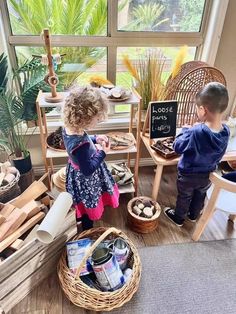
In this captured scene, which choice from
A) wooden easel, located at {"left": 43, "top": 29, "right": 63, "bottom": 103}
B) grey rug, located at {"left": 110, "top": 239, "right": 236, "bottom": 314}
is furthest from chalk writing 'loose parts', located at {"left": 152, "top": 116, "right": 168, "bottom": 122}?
grey rug, located at {"left": 110, "top": 239, "right": 236, "bottom": 314}

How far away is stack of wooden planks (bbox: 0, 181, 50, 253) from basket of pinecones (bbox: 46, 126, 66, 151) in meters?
0.31

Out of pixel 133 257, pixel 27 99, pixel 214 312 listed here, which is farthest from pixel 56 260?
pixel 27 99

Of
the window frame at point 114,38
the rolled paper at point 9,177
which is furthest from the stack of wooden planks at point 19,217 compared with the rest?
the window frame at point 114,38

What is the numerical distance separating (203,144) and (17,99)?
3.94 ft

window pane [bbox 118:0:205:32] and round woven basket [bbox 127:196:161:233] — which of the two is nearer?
round woven basket [bbox 127:196:161:233]

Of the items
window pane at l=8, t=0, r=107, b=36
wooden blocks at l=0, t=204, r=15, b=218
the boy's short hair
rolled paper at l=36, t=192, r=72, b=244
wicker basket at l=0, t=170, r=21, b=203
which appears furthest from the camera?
window pane at l=8, t=0, r=107, b=36

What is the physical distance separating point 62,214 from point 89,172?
0.23m

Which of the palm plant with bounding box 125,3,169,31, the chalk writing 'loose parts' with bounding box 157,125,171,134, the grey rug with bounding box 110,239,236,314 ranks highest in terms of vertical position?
the palm plant with bounding box 125,3,169,31

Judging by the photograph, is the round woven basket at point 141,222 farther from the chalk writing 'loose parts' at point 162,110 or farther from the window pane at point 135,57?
the window pane at point 135,57

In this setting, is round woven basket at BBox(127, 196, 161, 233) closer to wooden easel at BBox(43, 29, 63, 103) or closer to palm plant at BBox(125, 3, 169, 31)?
wooden easel at BBox(43, 29, 63, 103)

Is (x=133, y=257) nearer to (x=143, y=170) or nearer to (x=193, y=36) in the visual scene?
(x=143, y=170)

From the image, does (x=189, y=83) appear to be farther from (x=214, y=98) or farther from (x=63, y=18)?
(x=63, y=18)

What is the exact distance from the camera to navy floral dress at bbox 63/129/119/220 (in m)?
1.17

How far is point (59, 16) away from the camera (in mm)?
1656
